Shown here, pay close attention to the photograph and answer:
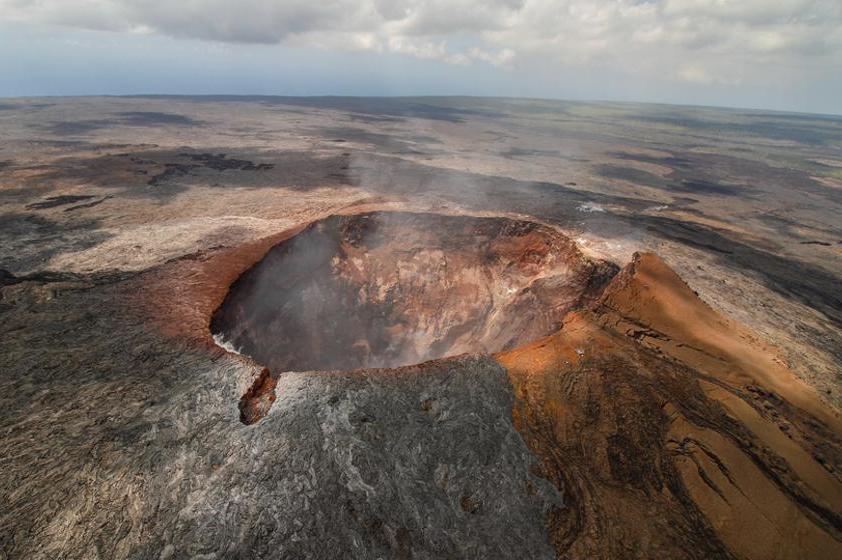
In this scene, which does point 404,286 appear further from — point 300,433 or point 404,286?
point 300,433


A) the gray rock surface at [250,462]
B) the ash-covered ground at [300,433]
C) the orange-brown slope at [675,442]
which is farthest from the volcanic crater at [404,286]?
the gray rock surface at [250,462]

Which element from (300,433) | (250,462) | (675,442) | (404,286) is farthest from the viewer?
(404,286)

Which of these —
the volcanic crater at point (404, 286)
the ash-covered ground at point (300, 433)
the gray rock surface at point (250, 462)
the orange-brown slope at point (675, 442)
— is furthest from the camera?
the volcanic crater at point (404, 286)

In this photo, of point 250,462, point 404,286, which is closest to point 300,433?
point 250,462

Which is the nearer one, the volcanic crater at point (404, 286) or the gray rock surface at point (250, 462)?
the gray rock surface at point (250, 462)

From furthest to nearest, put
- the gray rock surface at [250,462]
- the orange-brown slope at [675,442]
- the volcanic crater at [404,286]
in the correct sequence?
1. the volcanic crater at [404,286]
2. the orange-brown slope at [675,442]
3. the gray rock surface at [250,462]

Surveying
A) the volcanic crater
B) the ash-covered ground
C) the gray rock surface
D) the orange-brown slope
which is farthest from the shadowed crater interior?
the gray rock surface

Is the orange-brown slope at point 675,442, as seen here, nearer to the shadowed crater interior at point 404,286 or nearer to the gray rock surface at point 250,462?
the gray rock surface at point 250,462

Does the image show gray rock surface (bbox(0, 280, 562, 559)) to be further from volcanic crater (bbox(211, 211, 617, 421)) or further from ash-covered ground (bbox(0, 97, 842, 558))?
volcanic crater (bbox(211, 211, 617, 421))

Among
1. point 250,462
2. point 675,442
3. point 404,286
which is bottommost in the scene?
point 404,286
